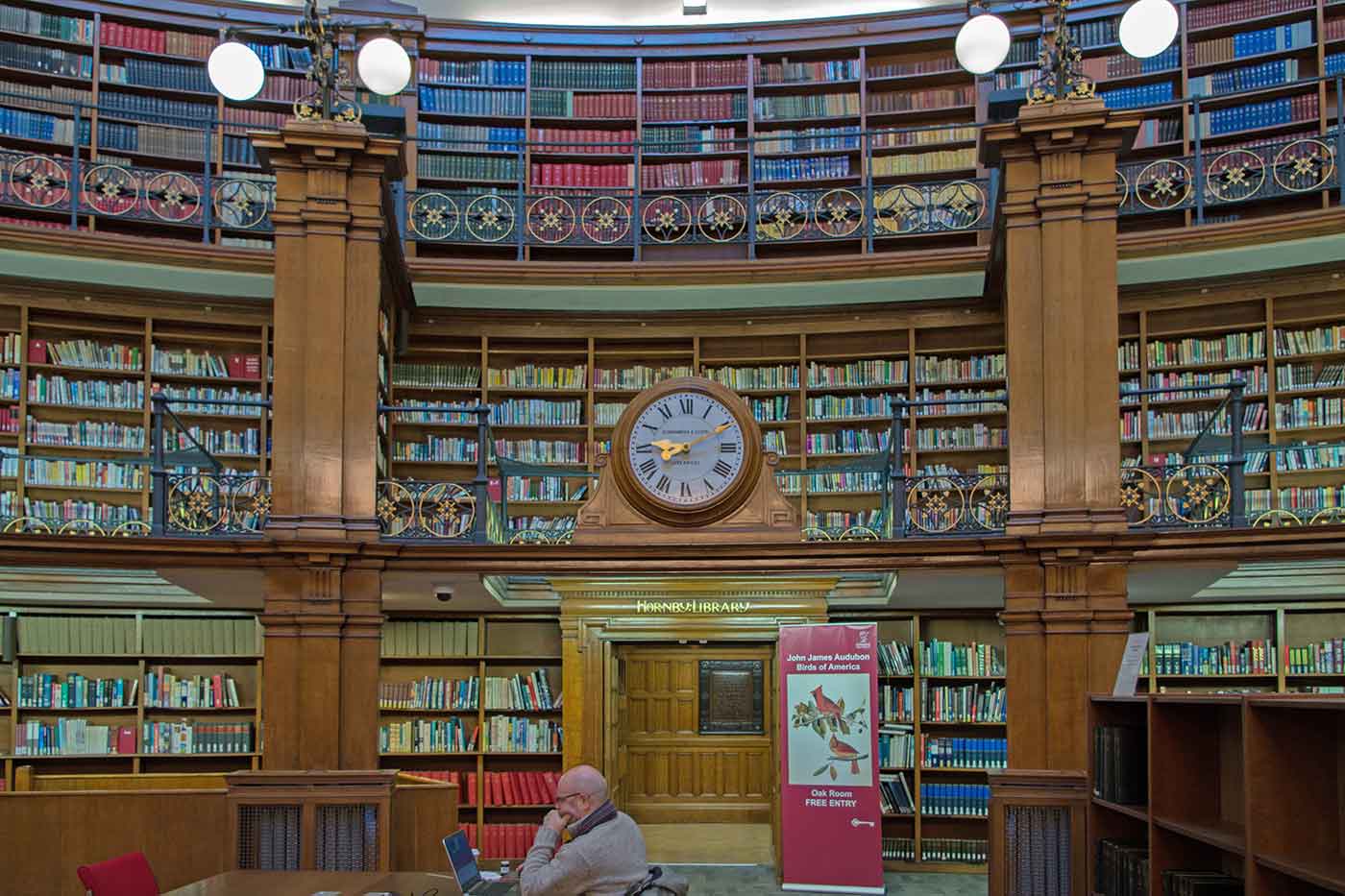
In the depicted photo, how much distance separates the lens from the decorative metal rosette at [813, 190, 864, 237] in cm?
959

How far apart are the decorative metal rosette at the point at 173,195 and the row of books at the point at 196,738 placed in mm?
3394

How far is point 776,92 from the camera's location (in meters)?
10.6

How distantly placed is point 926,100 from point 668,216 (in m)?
2.25

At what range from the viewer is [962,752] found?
9.24 metres

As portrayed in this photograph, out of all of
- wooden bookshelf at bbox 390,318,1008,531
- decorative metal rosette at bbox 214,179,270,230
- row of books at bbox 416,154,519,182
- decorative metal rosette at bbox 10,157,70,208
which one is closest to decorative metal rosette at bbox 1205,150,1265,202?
wooden bookshelf at bbox 390,318,1008,531

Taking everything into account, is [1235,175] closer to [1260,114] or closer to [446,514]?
[1260,114]

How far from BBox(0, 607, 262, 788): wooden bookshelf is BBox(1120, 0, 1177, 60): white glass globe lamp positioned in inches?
264

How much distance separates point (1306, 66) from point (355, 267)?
6.77 meters

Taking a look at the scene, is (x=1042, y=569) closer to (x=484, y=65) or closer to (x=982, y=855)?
(x=982, y=855)

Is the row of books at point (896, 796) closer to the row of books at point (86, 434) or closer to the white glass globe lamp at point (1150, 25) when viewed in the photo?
the white glass globe lamp at point (1150, 25)

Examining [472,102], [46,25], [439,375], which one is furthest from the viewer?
[472,102]

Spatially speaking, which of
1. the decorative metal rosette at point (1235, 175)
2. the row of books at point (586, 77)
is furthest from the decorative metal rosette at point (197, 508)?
the decorative metal rosette at point (1235, 175)

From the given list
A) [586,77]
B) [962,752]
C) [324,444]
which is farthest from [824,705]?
[586,77]

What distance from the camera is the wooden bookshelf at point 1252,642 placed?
8680 millimetres
